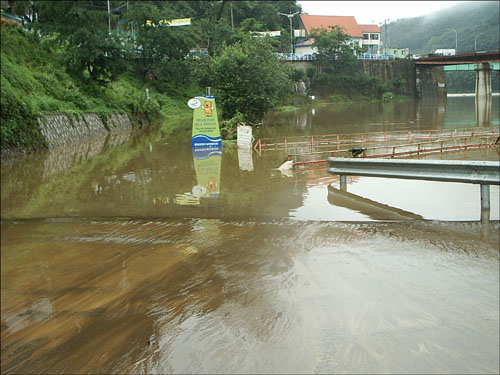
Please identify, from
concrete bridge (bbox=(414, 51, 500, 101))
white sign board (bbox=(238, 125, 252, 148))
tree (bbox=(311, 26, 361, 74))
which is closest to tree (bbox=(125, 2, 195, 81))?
white sign board (bbox=(238, 125, 252, 148))

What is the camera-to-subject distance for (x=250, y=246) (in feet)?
23.6

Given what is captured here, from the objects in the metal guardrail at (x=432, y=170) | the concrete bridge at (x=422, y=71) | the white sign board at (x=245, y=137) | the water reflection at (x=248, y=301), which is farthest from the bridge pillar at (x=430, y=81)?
the water reflection at (x=248, y=301)

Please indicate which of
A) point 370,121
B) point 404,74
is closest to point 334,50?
point 404,74

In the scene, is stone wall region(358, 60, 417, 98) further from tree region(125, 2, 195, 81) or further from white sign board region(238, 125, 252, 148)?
white sign board region(238, 125, 252, 148)

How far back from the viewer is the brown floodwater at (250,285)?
4.18 meters

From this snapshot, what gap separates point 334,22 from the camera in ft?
398

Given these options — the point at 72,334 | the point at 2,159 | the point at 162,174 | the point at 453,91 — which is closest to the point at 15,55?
the point at 2,159

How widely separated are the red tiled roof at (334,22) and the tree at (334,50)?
13.3m

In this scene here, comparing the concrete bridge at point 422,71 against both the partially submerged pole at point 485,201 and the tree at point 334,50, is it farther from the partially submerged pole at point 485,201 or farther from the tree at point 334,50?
the partially submerged pole at point 485,201

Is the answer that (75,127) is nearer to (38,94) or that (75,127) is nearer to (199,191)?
(38,94)

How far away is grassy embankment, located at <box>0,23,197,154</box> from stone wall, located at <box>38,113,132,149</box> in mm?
437

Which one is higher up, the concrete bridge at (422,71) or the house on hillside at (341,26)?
the house on hillside at (341,26)

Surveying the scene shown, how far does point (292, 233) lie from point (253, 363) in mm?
3981

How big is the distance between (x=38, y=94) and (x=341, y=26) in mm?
105060
